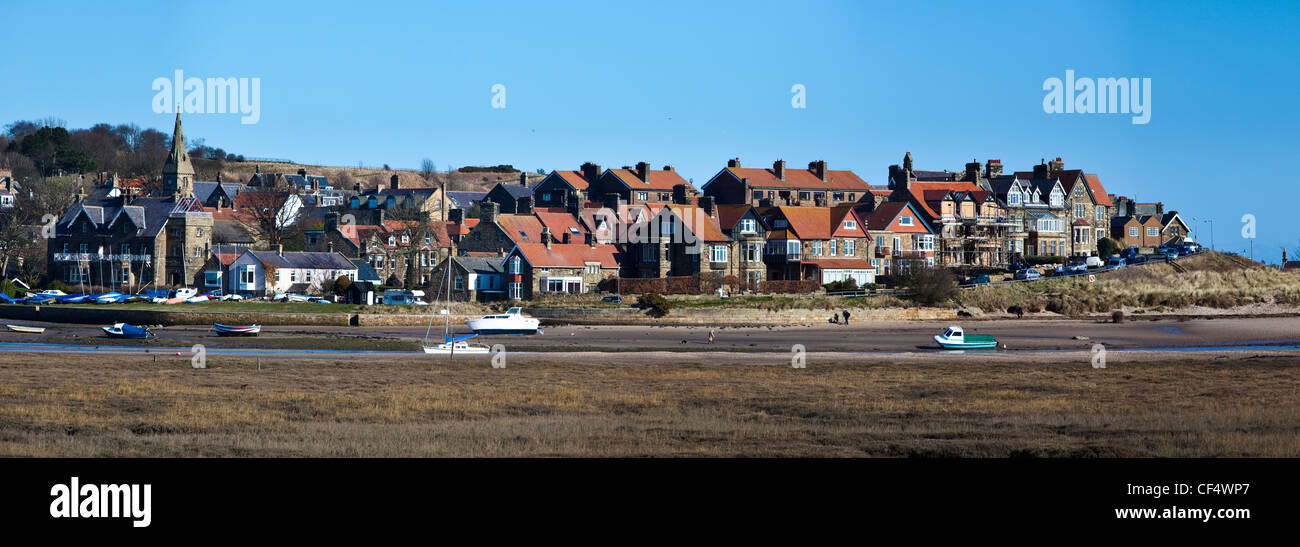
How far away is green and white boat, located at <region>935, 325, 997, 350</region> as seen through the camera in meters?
54.7

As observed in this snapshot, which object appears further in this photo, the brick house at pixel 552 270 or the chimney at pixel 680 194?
the chimney at pixel 680 194

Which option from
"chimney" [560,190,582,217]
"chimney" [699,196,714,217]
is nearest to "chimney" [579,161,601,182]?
"chimney" [560,190,582,217]

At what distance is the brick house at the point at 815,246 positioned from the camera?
282ft

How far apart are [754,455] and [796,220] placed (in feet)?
211

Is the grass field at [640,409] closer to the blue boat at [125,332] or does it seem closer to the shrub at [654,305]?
the blue boat at [125,332]

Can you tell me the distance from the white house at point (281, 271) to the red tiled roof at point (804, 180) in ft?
117

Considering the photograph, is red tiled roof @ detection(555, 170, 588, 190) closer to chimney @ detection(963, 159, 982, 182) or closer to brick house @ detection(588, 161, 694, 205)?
brick house @ detection(588, 161, 694, 205)

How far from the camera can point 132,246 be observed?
299 ft

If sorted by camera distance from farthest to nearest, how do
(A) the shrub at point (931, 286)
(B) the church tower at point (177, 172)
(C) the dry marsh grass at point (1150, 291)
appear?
(B) the church tower at point (177, 172), (C) the dry marsh grass at point (1150, 291), (A) the shrub at point (931, 286)

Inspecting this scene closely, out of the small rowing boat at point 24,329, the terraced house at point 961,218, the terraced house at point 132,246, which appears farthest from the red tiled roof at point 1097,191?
the small rowing boat at point 24,329

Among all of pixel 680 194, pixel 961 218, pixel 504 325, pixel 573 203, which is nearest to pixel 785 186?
pixel 680 194
